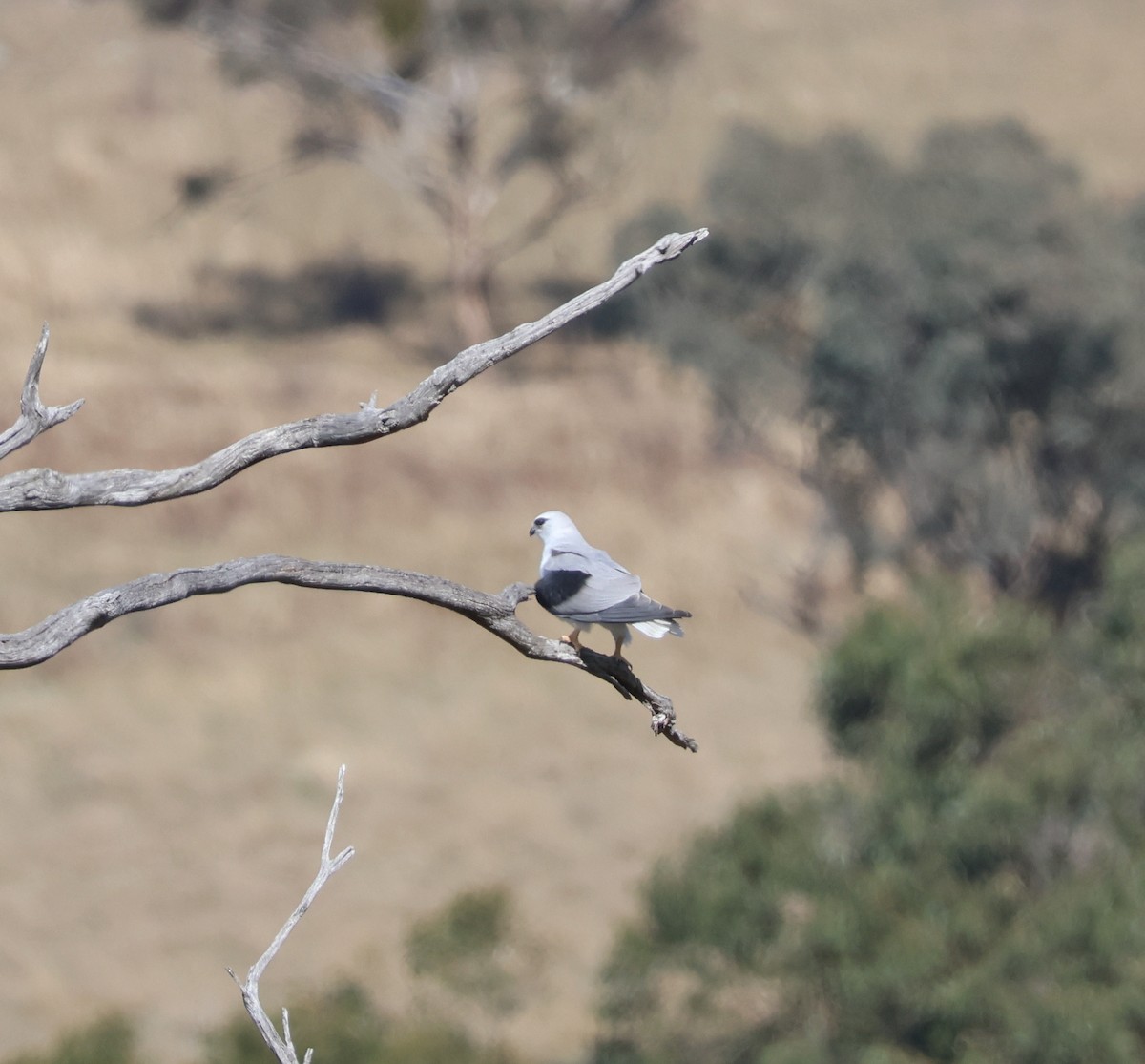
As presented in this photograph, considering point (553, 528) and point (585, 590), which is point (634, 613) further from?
point (553, 528)

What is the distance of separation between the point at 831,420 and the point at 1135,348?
17.7 ft

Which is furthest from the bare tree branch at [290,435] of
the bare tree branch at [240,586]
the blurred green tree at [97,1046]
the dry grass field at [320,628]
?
the dry grass field at [320,628]

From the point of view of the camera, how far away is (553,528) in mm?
6902

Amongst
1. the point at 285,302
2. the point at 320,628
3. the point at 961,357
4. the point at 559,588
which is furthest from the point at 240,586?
the point at 285,302

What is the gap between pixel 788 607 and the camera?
113 feet

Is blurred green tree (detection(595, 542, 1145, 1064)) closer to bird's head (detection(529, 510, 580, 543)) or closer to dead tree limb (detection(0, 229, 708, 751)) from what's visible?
bird's head (detection(529, 510, 580, 543))

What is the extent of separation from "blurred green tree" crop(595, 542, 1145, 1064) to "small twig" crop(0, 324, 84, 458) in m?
14.0

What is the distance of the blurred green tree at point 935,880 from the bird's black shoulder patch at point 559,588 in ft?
42.2

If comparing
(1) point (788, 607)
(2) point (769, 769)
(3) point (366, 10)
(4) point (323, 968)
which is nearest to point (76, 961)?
(4) point (323, 968)

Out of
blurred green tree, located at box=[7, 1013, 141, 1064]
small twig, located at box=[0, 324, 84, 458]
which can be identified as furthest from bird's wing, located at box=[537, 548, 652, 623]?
blurred green tree, located at box=[7, 1013, 141, 1064]

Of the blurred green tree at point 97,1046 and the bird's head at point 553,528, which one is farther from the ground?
the blurred green tree at point 97,1046

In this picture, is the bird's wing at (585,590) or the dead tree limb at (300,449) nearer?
the dead tree limb at (300,449)

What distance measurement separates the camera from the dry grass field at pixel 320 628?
25594mm

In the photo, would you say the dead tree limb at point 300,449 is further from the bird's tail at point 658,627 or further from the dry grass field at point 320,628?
the dry grass field at point 320,628
